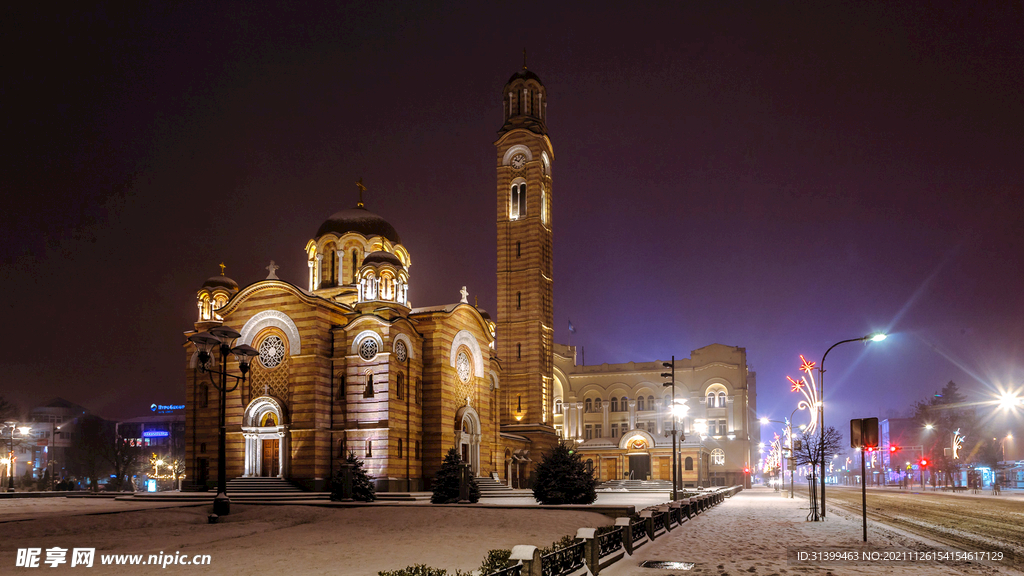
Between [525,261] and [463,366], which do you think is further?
[525,261]

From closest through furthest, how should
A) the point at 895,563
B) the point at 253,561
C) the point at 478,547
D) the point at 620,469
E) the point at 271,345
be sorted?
the point at 895,563 → the point at 253,561 → the point at 478,547 → the point at 271,345 → the point at 620,469

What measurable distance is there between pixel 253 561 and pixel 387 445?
21.5 m

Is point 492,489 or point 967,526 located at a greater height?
point 967,526

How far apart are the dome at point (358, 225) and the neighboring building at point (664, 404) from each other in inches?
1176

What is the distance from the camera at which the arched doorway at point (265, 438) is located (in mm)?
37763

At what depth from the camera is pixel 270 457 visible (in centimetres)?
3866

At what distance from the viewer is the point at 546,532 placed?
20.9 m

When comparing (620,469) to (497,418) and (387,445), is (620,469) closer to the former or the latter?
(497,418)

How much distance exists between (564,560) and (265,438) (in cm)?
2948

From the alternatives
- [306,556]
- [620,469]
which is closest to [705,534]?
[306,556]

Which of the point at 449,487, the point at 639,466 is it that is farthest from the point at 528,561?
the point at 639,466

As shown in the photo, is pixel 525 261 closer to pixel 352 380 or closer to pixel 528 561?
pixel 352 380

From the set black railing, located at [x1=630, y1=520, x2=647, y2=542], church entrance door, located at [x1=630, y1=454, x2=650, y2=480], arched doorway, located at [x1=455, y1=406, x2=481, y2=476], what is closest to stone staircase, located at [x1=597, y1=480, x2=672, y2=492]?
church entrance door, located at [x1=630, y1=454, x2=650, y2=480]

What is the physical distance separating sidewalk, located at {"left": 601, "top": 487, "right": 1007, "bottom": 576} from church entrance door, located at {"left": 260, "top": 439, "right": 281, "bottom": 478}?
21.9 m
